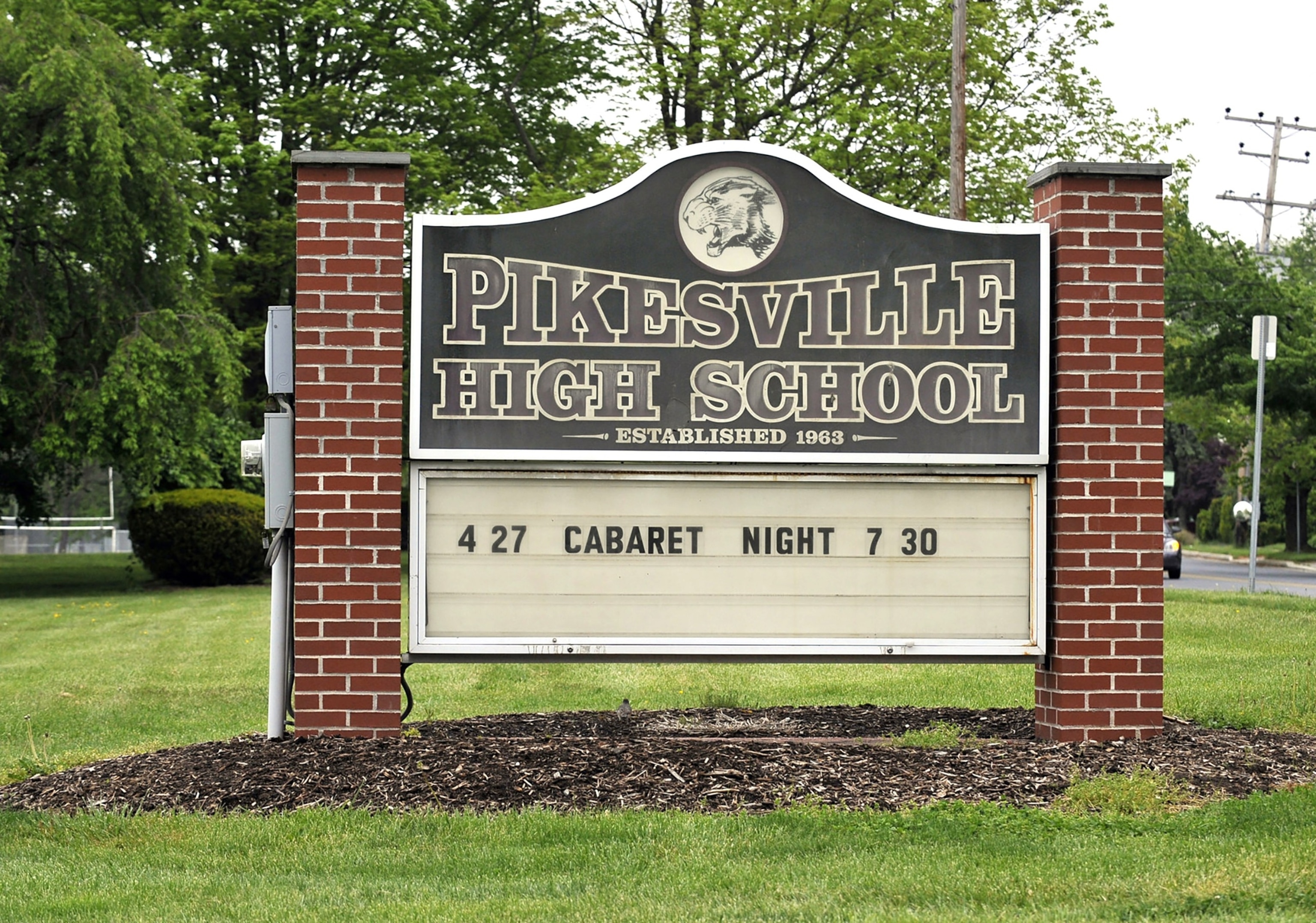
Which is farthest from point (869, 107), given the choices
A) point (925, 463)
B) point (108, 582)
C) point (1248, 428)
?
point (1248, 428)

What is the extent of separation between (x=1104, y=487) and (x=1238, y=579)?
2875 centimetres

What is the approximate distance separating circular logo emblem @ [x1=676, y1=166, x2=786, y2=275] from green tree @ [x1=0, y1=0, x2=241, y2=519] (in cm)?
1817

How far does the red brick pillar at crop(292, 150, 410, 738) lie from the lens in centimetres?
719

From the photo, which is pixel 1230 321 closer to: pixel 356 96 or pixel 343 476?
pixel 356 96

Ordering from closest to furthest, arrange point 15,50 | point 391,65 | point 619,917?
point 619,917, point 15,50, point 391,65

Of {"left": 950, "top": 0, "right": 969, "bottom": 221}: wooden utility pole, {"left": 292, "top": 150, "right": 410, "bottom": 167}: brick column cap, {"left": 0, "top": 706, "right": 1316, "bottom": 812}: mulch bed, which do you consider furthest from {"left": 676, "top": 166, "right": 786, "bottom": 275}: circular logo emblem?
{"left": 950, "top": 0, "right": 969, "bottom": 221}: wooden utility pole

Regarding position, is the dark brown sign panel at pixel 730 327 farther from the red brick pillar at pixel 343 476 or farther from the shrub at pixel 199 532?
the shrub at pixel 199 532

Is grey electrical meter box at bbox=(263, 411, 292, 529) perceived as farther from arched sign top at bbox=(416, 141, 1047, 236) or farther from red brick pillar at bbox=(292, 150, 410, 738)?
arched sign top at bbox=(416, 141, 1047, 236)

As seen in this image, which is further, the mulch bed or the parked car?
the parked car

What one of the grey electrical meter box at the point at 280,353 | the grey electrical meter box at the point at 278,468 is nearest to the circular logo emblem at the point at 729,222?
the grey electrical meter box at the point at 280,353

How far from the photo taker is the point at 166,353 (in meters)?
24.3

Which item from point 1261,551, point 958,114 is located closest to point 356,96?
point 958,114

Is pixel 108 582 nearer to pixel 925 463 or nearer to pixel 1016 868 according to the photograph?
pixel 925 463

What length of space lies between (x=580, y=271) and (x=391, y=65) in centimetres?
2591
